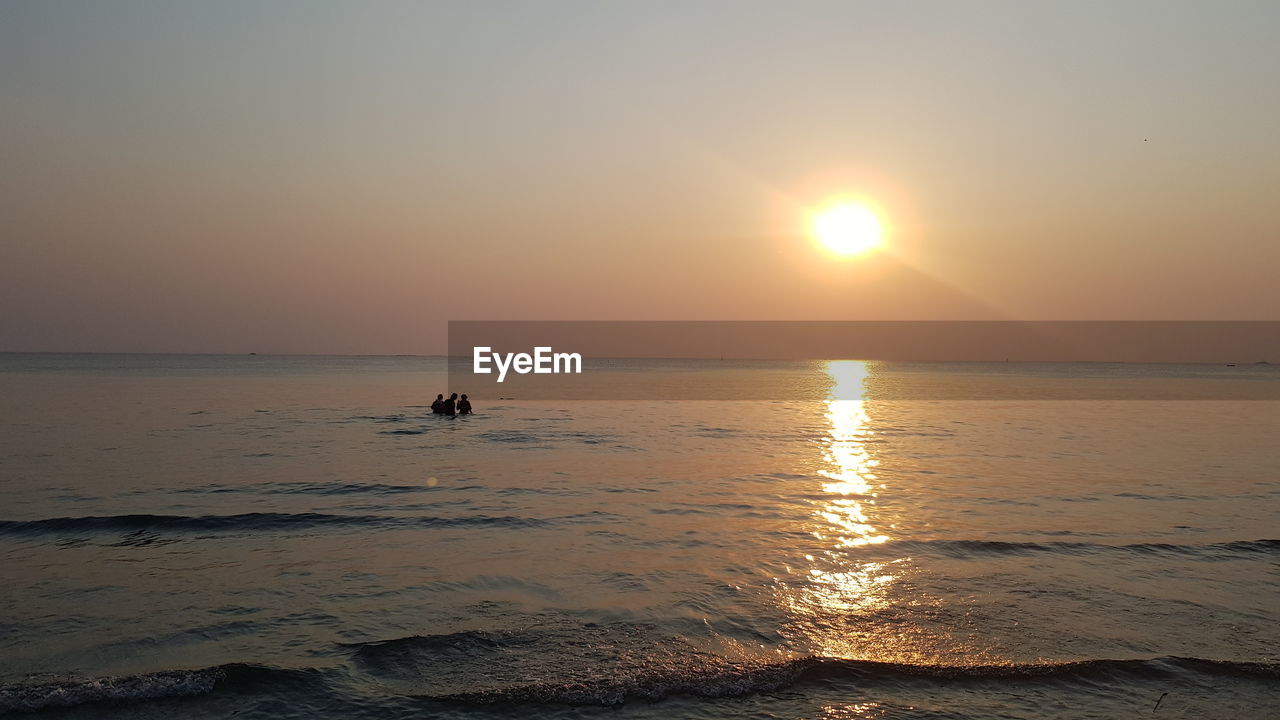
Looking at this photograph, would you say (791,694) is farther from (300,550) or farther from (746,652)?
(300,550)

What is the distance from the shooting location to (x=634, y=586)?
13.4 meters

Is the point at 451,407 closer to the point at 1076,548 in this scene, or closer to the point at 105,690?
the point at 1076,548

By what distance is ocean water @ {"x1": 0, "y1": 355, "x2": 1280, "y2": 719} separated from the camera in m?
9.09

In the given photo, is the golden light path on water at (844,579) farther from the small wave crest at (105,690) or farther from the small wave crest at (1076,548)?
the small wave crest at (105,690)

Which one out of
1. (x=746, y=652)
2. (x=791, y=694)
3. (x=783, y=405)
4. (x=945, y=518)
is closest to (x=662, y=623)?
(x=746, y=652)

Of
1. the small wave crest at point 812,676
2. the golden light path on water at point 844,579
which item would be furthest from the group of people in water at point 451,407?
the small wave crest at point 812,676

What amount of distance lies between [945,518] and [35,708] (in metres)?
19.1

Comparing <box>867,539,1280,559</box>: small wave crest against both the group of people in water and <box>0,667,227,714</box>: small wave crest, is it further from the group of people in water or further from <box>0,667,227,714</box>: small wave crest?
the group of people in water

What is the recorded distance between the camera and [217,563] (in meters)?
15.0

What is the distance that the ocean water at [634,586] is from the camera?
358 inches

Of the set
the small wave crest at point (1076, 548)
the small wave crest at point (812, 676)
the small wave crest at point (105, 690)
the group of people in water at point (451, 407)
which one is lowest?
the group of people in water at point (451, 407)

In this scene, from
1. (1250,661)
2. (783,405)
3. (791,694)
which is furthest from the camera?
(783,405)

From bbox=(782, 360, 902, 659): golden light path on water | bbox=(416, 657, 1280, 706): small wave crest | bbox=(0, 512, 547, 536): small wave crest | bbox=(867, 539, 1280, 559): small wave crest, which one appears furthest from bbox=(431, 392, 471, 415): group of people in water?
bbox=(416, 657, 1280, 706): small wave crest

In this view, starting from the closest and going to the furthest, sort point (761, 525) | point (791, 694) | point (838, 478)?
point (791, 694)
point (761, 525)
point (838, 478)
